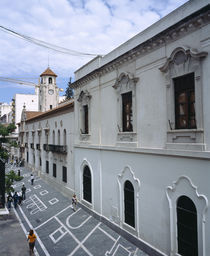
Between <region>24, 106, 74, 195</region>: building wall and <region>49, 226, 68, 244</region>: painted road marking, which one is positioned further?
<region>24, 106, 74, 195</region>: building wall

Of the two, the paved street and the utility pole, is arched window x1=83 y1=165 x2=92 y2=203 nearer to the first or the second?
the paved street

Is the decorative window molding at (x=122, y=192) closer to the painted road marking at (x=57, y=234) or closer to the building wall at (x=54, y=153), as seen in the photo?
the painted road marking at (x=57, y=234)

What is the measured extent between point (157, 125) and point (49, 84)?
37.8 m

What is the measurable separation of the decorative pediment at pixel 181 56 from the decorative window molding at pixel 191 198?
432cm

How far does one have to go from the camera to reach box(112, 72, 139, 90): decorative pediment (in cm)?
1191

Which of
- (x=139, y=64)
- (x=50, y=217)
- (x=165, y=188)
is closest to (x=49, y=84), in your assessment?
(x=50, y=217)

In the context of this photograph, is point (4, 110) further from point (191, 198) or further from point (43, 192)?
point (191, 198)

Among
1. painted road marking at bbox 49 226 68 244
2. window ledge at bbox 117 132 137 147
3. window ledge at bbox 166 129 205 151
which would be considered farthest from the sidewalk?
window ledge at bbox 166 129 205 151

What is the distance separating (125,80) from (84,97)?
5.36m

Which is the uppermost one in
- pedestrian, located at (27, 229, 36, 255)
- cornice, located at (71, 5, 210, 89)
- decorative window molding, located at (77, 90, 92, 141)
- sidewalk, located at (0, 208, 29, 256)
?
cornice, located at (71, 5, 210, 89)

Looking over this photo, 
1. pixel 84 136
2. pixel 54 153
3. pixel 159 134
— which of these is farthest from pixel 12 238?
pixel 54 153

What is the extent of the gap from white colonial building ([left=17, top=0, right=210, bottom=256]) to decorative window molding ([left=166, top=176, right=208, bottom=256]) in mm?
35

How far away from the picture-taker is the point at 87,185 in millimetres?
17344

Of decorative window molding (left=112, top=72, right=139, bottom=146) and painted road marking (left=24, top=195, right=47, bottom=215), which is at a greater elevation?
decorative window molding (left=112, top=72, right=139, bottom=146)
